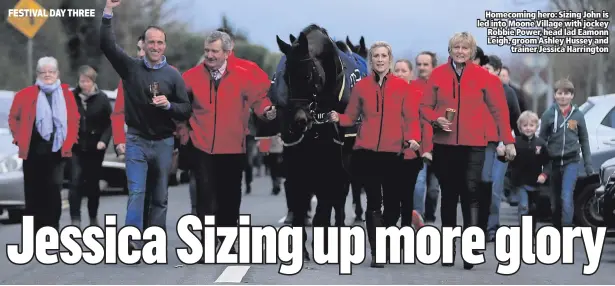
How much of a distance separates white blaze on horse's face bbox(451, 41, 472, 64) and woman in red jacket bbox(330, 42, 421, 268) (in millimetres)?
466

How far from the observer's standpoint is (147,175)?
40.9 feet

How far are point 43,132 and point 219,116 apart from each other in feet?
8.55

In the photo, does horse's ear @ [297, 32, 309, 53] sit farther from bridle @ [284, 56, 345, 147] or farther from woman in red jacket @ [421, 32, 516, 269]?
woman in red jacket @ [421, 32, 516, 269]

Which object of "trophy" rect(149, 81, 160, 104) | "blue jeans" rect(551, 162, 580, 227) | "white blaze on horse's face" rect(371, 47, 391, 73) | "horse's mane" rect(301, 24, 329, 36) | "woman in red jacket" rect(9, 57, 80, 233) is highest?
"horse's mane" rect(301, 24, 329, 36)

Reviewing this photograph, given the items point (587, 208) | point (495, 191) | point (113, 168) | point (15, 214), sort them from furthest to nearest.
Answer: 1. point (113, 168)
2. point (15, 214)
3. point (587, 208)
4. point (495, 191)

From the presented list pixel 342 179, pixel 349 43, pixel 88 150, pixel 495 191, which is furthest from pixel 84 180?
pixel 495 191

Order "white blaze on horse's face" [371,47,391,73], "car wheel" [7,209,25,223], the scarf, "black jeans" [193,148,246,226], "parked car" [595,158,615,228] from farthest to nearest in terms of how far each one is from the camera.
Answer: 1. "car wheel" [7,209,25,223]
2. the scarf
3. "parked car" [595,158,615,228]
4. "black jeans" [193,148,246,226]
5. "white blaze on horse's face" [371,47,391,73]

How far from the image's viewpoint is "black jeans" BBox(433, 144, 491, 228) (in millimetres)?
12211

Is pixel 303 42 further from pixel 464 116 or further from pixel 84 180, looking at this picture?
pixel 84 180

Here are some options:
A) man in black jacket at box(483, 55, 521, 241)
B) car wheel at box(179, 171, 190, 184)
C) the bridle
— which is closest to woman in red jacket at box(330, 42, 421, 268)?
the bridle

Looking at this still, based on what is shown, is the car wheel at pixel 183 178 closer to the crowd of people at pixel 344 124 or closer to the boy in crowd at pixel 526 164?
the boy in crowd at pixel 526 164

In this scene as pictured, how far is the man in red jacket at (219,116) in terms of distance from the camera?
12359mm

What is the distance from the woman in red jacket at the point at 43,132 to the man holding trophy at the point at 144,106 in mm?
2198

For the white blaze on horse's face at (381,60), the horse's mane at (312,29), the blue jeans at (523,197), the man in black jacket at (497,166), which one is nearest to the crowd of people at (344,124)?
the white blaze on horse's face at (381,60)
